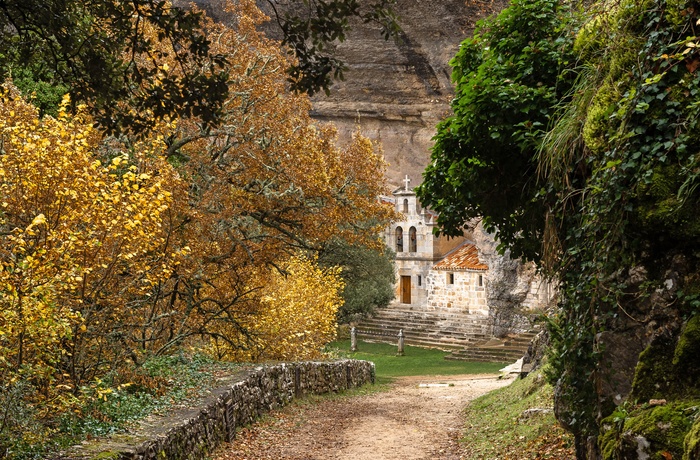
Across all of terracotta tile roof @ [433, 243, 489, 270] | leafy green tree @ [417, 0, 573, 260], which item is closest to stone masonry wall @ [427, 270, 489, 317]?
terracotta tile roof @ [433, 243, 489, 270]

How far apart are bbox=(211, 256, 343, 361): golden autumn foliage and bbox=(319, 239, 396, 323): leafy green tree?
12133 mm

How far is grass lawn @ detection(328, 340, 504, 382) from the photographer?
98.1ft

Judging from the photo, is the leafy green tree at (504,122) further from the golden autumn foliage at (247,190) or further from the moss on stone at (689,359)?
the golden autumn foliage at (247,190)

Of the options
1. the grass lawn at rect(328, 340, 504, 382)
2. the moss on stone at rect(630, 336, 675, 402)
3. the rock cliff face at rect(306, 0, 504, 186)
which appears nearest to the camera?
the moss on stone at rect(630, 336, 675, 402)

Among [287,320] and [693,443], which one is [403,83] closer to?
[287,320]

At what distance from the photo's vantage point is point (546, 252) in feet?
22.1

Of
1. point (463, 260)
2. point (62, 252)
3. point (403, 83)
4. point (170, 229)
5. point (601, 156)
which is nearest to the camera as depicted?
point (601, 156)

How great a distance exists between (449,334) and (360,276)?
6836 mm

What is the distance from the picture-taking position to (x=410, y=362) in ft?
109

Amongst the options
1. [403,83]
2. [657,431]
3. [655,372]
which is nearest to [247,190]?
[655,372]

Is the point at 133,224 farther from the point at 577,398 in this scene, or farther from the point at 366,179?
the point at 366,179

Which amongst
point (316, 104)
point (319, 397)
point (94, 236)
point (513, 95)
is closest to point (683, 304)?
point (513, 95)

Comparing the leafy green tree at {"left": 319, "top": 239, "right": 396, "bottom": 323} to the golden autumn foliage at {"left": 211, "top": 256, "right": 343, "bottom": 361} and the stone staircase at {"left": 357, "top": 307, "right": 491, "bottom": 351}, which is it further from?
the golden autumn foliage at {"left": 211, "top": 256, "right": 343, "bottom": 361}

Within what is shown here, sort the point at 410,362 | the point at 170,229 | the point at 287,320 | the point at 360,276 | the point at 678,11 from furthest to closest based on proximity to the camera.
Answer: the point at 360,276
the point at 410,362
the point at 287,320
the point at 170,229
the point at 678,11
